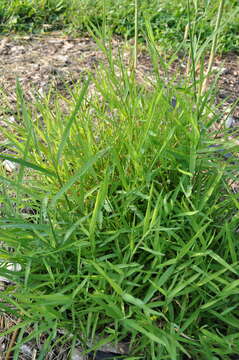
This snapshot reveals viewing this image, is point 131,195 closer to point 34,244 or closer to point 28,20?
point 34,244

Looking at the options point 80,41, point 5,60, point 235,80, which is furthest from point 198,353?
point 80,41

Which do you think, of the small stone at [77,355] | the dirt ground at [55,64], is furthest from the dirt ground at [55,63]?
the small stone at [77,355]

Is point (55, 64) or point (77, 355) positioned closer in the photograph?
point (77, 355)

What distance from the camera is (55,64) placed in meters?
2.34

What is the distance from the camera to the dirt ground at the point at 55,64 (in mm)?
2096

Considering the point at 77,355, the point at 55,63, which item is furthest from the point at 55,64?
the point at 77,355

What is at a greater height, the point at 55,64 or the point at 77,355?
the point at 55,64

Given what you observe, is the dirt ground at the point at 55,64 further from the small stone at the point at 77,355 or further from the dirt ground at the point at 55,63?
the small stone at the point at 77,355

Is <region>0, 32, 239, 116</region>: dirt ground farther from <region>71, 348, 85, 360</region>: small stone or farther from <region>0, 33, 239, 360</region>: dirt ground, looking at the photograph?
<region>71, 348, 85, 360</region>: small stone

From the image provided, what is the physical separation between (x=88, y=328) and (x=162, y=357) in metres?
0.20

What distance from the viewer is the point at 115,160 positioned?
104 centimetres

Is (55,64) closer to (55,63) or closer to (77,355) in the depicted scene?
(55,63)

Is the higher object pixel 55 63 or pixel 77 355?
pixel 55 63

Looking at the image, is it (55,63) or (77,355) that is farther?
(55,63)
